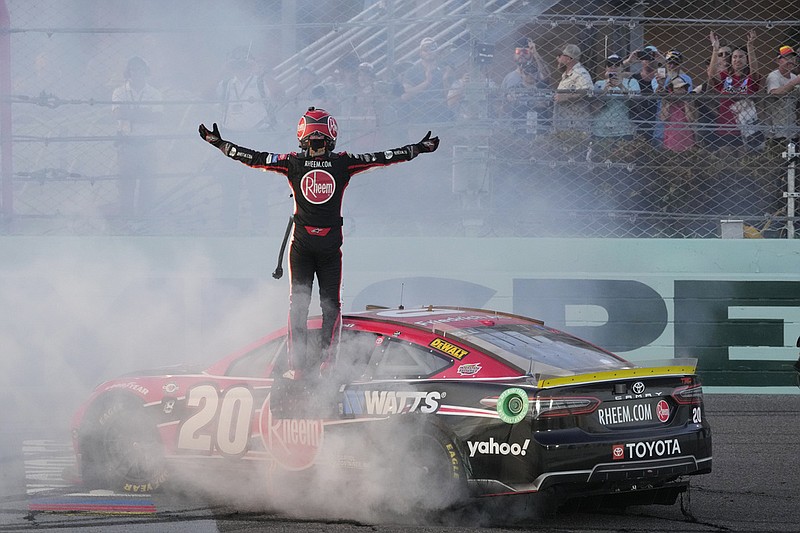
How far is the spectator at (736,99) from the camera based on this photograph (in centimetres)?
991

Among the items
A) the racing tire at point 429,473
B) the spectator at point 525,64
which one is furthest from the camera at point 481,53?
the racing tire at point 429,473

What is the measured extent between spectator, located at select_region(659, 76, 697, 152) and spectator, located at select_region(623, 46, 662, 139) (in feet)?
0.35

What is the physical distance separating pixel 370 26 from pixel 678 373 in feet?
17.2

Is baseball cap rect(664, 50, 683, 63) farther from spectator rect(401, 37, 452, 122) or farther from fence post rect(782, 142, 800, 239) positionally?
spectator rect(401, 37, 452, 122)

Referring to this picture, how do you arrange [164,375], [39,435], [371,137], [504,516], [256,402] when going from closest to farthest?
[504,516] < [256,402] < [164,375] < [39,435] < [371,137]

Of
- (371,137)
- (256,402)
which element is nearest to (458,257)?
(371,137)

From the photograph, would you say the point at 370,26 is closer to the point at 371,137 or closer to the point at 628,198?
the point at 371,137

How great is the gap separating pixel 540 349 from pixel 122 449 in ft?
8.23

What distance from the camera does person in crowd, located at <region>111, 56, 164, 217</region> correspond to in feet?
34.0

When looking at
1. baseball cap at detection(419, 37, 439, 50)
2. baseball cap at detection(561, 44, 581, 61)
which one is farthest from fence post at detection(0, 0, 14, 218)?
baseball cap at detection(561, 44, 581, 61)

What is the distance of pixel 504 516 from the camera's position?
5773 millimetres

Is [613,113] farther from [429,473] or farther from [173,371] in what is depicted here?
[429,473]

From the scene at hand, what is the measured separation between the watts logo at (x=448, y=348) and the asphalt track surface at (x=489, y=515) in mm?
724

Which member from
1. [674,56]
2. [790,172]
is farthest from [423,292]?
[790,172]
